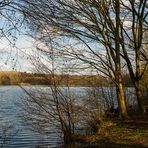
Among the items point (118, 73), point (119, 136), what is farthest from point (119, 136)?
point (118, 73)

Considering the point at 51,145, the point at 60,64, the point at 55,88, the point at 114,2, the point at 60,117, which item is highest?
the point at 114,2

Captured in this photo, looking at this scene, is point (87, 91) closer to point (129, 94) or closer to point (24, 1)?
point (129, 94)

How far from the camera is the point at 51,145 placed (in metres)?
15.9

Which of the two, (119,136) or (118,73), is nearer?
(119,136)

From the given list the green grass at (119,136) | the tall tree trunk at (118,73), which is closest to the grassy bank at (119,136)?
the green grass at (119,136)

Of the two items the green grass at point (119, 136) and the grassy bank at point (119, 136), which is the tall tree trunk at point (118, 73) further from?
the green grass at point (119, 136)

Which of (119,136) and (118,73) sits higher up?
(118,73)

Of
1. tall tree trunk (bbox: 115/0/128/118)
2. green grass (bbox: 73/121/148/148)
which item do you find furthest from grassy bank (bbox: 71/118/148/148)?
tall tree trunk (bbox: 115/0/128/118)

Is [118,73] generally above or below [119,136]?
above

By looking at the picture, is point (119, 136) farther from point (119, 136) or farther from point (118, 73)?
point (118, 73)

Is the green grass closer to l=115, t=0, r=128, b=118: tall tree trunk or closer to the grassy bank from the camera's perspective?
the grassy bank

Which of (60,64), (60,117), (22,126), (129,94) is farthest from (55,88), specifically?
(129,94)

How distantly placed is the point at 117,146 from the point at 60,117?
3628 millimetres

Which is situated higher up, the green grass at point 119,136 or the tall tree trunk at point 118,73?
the tall tree trunk at point 118,73
